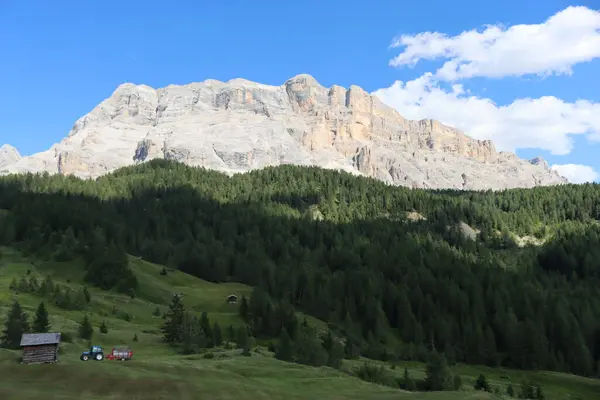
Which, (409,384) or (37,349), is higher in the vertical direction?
(37,349)

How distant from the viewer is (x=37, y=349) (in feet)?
152

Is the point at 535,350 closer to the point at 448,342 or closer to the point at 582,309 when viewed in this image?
the point at 448,342

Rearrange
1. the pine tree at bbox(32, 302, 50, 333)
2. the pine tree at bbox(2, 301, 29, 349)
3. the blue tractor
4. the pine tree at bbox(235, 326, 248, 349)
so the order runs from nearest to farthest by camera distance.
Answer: the blue tractor → the pine tree at bbox(2, 301, 29, 349) → the pine tree at bbox(32, 302, 50, 333) → the pine tree at bbox(235, 326, 248, 349)

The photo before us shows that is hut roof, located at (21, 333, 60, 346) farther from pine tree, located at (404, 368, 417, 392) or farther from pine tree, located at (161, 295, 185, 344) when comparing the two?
pine tree, located at (404, 368, 417, 392)

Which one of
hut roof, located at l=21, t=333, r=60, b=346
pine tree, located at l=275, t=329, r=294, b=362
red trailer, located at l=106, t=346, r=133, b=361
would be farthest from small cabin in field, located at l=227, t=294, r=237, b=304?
hut roof, located at l=21, t=333, r=60, b=346

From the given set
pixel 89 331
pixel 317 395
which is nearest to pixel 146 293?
pixel 89 331

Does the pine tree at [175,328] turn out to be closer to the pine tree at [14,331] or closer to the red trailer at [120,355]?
the pine tree at [14,331]

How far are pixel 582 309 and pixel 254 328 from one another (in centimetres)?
10165

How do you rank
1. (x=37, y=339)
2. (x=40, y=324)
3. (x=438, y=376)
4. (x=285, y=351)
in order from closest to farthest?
(x=37, y=339), (x=438, y=376), (x=40, y=324), (x=285, y=351)

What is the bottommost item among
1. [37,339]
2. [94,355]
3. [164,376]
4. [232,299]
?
[164,376]

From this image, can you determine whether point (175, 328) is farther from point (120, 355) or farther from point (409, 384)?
point (409, 384)

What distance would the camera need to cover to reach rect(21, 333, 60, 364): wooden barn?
46.0 m

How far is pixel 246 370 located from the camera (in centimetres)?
5759

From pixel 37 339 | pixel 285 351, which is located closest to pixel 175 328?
pixel 285 351
